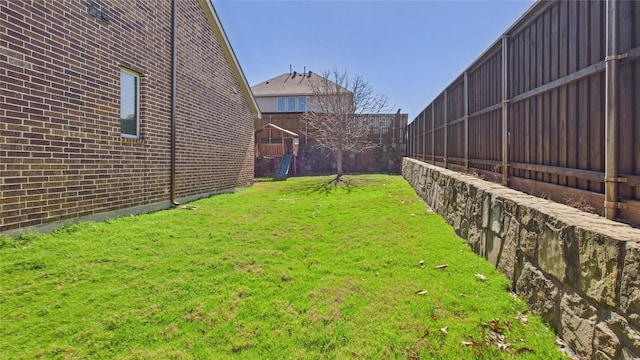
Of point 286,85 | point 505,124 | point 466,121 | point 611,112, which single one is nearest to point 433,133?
point 466,121

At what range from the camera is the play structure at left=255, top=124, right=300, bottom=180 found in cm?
1500

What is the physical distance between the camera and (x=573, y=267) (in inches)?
76.5

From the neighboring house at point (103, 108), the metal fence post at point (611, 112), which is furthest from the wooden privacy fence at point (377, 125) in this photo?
the metal fence post at point (611, 112)

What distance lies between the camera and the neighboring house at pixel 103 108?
144 inches

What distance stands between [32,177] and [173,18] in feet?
14.5

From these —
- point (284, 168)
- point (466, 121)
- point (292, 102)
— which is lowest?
point (284, 168)

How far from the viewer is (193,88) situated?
742 centimetres

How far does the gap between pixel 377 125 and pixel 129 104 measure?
1340 centimetres

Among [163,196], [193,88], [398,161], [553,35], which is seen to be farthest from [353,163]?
[553,35]

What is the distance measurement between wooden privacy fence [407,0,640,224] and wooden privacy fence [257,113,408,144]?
12.2 meters

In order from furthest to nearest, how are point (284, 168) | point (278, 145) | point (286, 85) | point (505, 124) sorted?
point (286, 85)
point (278, 145)
point (284, 168)
point (505, 124)

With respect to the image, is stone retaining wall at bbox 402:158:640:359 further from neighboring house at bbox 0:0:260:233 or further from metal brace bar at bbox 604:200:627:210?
neighboring house at bbox 0:0:260:233

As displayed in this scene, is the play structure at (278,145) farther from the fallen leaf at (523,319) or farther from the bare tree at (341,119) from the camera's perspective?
the fallen leaf at (523,319)

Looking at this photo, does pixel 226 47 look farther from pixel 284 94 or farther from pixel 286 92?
pixel 286 92
